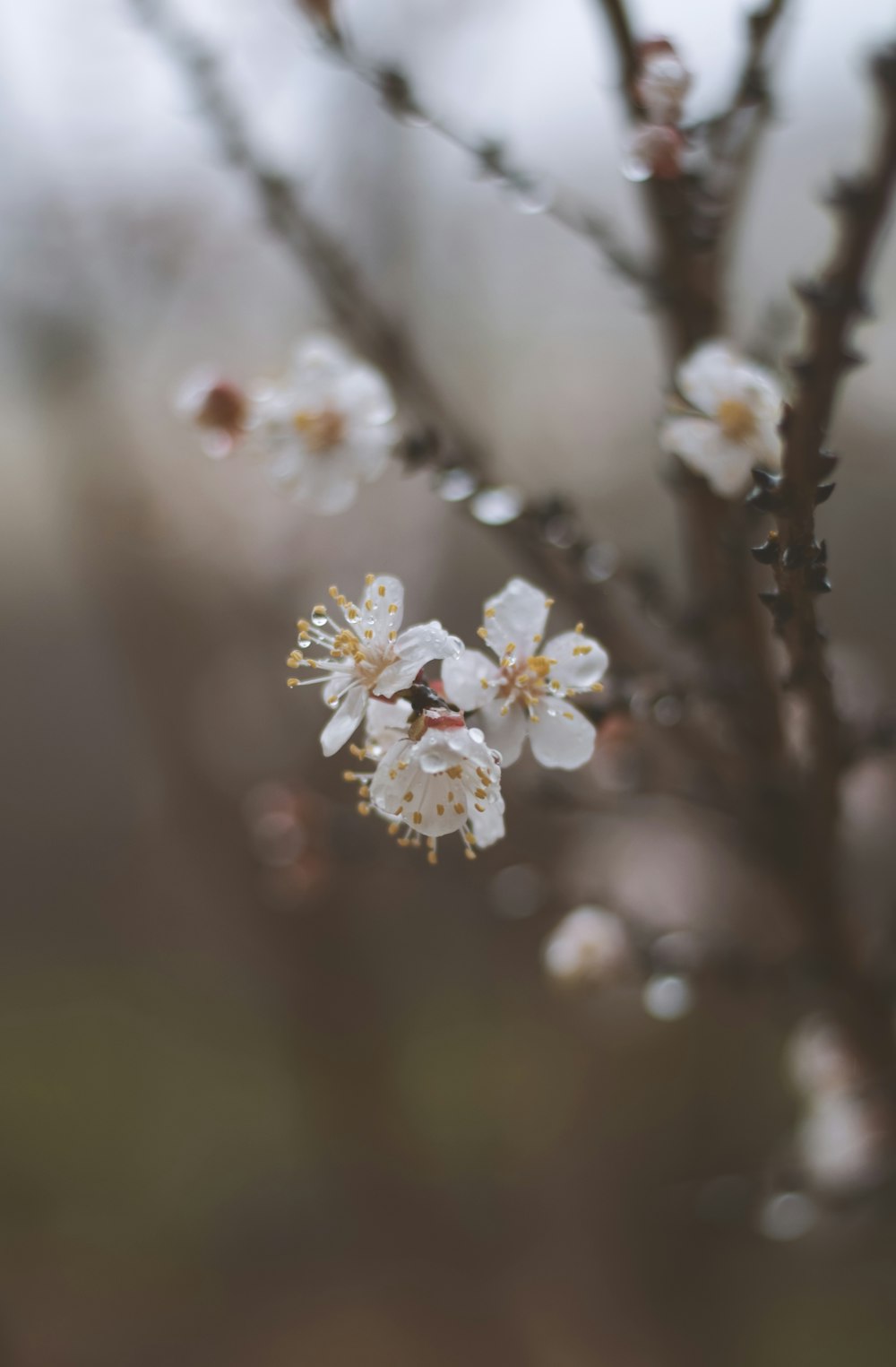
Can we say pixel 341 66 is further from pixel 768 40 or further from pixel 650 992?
pixel 650 992

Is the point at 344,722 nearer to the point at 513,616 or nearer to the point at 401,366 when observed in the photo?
the point at 513,616

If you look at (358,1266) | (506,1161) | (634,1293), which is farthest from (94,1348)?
(634,1293)

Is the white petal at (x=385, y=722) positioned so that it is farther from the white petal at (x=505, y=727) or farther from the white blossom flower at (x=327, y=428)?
the white blossom flower at (x=327, y=428)

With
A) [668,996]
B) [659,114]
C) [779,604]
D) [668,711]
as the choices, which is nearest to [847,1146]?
[668,996]

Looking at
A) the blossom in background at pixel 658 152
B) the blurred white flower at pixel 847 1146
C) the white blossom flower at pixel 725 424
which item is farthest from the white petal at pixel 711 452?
the blurred white flower at pixel 847 1146

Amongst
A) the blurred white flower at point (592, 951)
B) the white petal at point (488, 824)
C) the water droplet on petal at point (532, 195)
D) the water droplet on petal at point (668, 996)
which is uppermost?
the water droplet on petal at point (532, 195)

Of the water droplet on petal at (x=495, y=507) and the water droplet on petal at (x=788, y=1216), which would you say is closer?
the water droplet on petal at (x=495, y=507)

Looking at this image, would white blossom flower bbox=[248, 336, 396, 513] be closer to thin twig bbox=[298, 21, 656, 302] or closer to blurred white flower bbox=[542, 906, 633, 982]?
thin twig bbox=[298, 21, 656, 302]

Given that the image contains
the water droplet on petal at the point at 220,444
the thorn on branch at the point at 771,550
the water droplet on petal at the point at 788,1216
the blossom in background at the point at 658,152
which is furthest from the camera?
the water droplet on petal at the point at 788,1216
